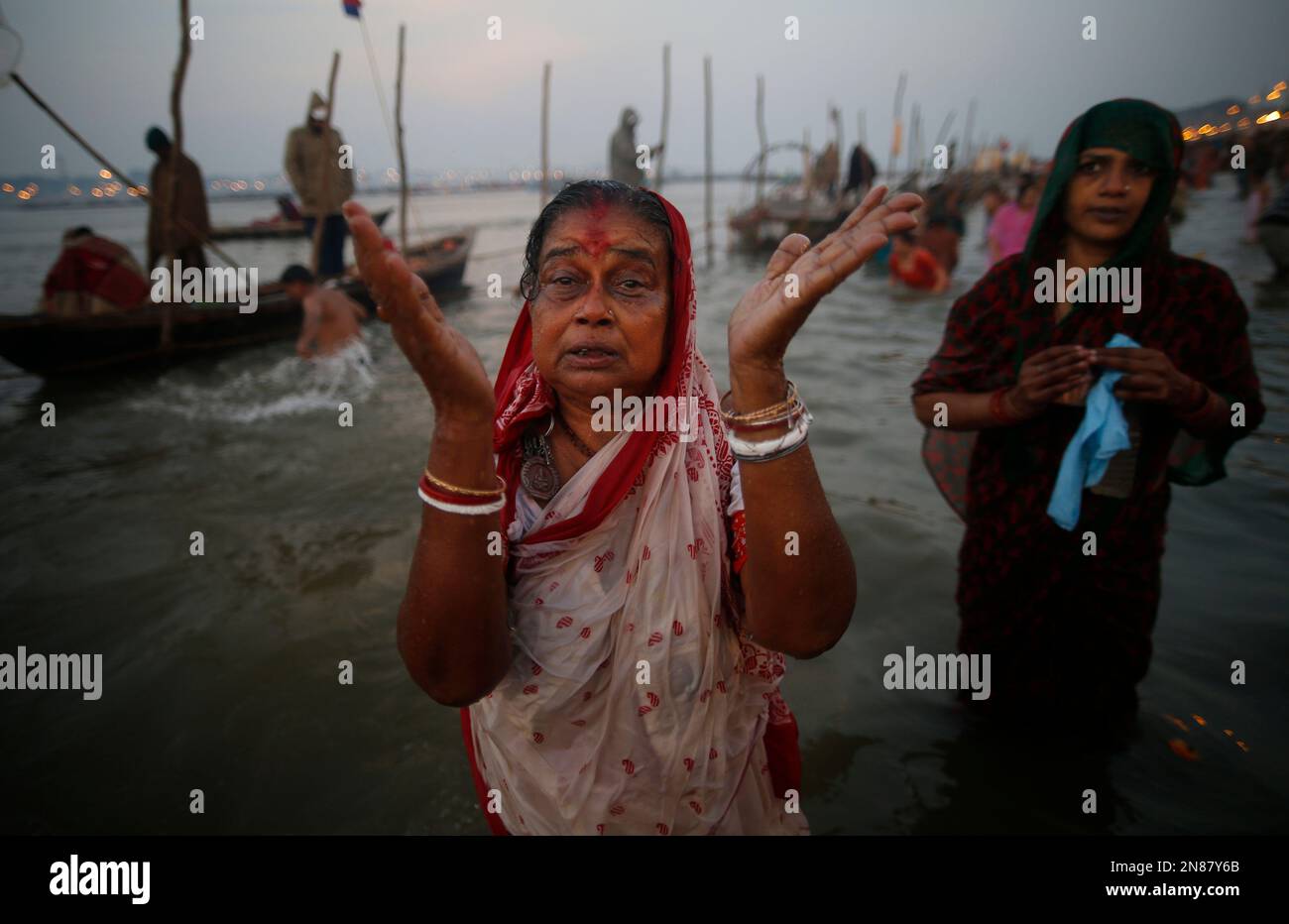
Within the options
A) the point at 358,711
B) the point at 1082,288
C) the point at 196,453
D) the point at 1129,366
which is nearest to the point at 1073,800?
the point at 1129,366

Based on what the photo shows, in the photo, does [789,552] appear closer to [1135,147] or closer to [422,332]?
[422,332]

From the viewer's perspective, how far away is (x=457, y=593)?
127 cm

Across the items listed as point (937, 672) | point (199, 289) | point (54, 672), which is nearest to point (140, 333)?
point (199, 289)

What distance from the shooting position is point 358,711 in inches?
132

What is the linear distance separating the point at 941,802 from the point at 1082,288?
2038 mm

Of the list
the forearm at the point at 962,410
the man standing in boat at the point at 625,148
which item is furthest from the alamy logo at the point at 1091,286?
the man standing in boat at the point at 625,148

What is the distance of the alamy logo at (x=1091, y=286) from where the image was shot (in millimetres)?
2299

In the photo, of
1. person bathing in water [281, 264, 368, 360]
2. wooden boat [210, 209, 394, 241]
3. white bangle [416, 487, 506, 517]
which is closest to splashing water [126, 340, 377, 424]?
person bathing in water [281, 264, 368, 360]

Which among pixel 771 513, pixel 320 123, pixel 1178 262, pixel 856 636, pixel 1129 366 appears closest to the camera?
pixel 771 513

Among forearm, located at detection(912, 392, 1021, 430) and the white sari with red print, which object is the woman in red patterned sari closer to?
forearm, located at detection(912, 392, 1021, 430)

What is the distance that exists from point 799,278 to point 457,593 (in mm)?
834

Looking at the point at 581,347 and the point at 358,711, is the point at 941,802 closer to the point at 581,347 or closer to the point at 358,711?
the point at 581,347
